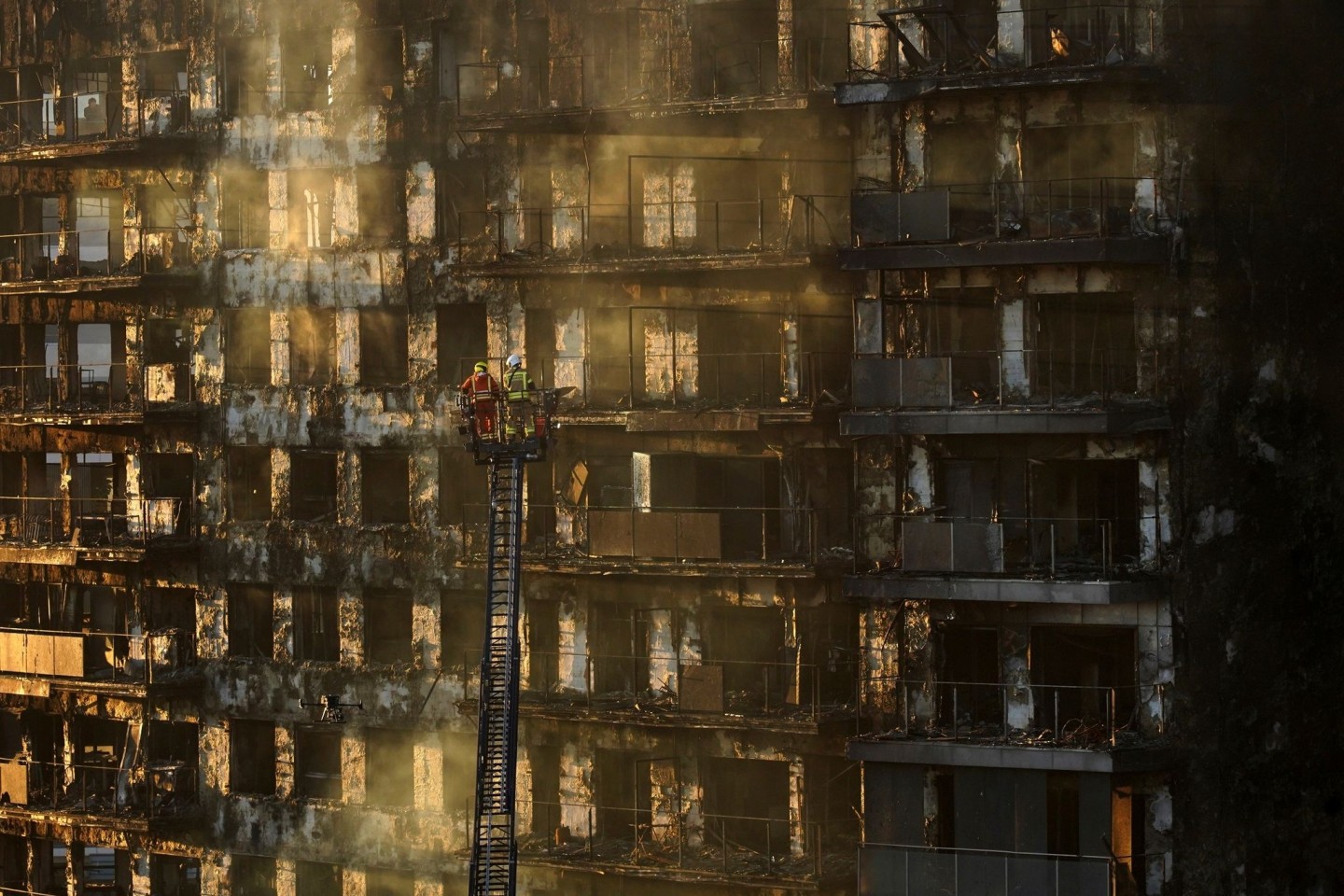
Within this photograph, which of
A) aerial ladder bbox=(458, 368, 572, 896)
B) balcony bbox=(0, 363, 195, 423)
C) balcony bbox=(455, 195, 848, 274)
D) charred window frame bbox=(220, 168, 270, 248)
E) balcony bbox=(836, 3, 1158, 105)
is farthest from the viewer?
balcony bbox=(0, 363, 195, 423)

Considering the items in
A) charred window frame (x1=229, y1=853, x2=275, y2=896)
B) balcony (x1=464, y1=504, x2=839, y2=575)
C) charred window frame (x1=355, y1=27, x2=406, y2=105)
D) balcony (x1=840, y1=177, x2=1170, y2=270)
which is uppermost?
charred window frame (x1=355, y1=27, x2=406, y2=105)

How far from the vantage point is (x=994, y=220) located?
48844mm

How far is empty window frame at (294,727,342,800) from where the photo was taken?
57281mm

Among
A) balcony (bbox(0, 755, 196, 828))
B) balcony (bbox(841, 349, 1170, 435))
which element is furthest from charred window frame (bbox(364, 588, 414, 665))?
balcony (bbox(841, 349, 1170, 435))

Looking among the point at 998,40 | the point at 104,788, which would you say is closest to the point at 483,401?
the point at 998,40

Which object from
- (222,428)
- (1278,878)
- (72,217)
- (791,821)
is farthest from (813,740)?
(72,217)

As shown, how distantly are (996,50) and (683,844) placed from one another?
18.4m

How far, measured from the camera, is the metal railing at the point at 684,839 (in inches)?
2016

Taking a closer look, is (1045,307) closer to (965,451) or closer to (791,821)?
(965,451)

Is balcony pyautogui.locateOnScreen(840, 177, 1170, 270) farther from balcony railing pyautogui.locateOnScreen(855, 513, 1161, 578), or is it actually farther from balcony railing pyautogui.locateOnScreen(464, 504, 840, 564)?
balcony railing pyautogui.locateOnScreen(464, 504, 840, 564)

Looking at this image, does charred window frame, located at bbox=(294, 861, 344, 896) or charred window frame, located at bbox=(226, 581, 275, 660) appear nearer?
charred window frame, located at bbox=(294, 861, 344, 896)

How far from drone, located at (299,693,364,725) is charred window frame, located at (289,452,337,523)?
4.29 meters

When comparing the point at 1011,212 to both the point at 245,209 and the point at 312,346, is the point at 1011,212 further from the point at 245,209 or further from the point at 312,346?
the point at 245,209

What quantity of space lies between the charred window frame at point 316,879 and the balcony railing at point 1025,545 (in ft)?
53.6
